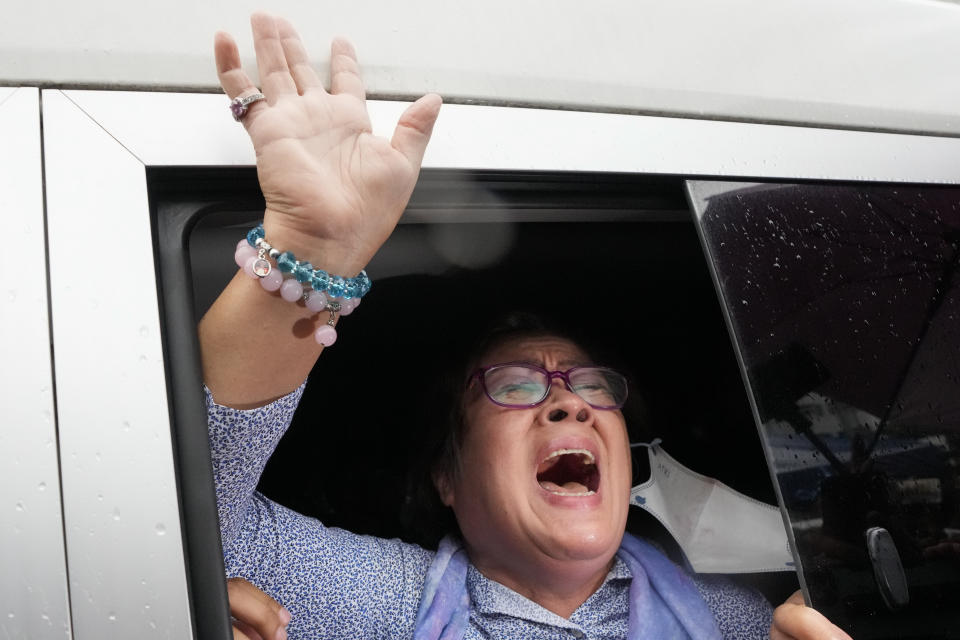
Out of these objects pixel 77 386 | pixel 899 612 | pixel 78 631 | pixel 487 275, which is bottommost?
pixel 899 612

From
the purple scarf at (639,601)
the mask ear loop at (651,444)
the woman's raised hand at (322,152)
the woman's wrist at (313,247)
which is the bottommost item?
the purple scarf at (639,601)

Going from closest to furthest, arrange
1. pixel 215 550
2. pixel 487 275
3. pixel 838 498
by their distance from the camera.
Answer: pixel 215 550
pixel 838 498
pixel 487 275

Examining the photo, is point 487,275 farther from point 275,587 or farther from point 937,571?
point 937,571

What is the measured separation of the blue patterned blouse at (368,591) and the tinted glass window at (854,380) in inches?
31.9

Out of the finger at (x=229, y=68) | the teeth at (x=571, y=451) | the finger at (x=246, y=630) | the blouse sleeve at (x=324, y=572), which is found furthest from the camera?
the teeth at (x=571, y=451)

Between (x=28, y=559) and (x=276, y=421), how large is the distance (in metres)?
0.42

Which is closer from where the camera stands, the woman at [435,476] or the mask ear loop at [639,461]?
the woman at [435,476]

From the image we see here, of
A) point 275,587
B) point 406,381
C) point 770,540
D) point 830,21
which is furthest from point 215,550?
point 770,540

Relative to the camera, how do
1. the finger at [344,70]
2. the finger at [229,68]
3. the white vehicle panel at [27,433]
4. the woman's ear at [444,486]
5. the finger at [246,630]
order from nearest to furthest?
the white vehicle panel at [27,433], the finger at [229,68], the finger at [344,70], the finger at [246,630], the woman's ear at [444,486]

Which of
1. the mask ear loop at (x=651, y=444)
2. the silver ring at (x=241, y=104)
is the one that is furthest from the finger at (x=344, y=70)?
the mask ear loop at (x=651, y=444)

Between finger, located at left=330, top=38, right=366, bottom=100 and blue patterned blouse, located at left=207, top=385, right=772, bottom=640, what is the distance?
670 mm

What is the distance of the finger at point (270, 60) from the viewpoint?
0.97 m

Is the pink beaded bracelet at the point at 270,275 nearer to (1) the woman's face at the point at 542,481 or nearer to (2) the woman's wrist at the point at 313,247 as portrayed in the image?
(2) the woman's wrist at the point at 313,247

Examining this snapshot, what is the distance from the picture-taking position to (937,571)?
124cm
